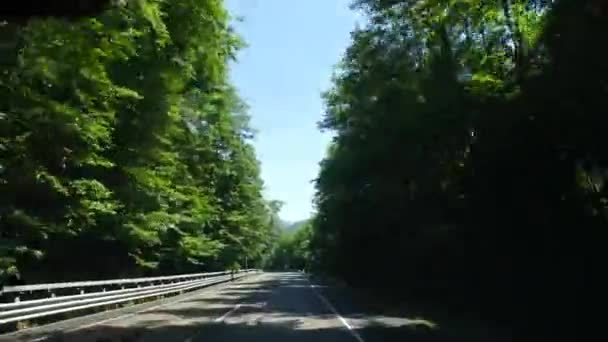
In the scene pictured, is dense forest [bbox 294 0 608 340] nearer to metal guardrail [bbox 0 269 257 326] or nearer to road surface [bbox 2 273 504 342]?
road surface [bbox 2 273 504 342]

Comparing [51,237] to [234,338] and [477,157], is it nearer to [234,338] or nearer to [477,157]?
[234,338]

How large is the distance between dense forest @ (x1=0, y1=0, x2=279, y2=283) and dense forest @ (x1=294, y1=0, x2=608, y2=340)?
8.52m

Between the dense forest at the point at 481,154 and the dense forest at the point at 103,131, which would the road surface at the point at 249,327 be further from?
the dense forest at the point at 103,131

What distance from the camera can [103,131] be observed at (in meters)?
26.8

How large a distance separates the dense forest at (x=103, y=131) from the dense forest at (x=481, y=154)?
8.52 meters

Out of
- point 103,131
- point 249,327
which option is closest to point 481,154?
point 249,327

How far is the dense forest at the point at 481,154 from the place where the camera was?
57.3 ft

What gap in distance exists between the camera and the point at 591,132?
16500 millimetres

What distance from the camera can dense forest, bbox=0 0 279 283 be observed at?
21.9 m

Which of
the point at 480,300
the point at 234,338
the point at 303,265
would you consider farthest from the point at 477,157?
the point at 303,265

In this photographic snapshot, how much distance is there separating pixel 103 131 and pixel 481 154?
13129 mm

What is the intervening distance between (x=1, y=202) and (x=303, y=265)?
171 m

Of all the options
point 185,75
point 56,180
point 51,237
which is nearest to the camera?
point 56,180

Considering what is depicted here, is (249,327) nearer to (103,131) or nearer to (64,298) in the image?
(64,298)
